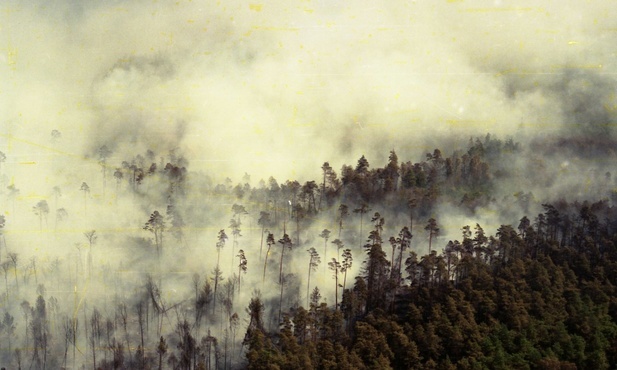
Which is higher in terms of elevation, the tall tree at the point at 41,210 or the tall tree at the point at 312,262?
the tall tree at the point at 41,210

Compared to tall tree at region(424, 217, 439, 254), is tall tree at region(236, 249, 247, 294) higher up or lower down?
lower down

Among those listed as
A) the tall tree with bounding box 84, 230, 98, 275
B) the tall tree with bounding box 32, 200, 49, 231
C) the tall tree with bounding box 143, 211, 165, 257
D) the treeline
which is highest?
the tall tree with bounding box 32, 200, 49, 231

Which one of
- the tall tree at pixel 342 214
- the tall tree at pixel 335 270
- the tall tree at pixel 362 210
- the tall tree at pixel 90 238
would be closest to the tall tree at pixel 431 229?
the tall tree at pixel 362 210

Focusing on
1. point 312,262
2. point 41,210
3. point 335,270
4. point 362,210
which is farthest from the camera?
point 41,210

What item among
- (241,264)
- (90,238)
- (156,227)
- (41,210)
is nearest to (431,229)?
(241,264)

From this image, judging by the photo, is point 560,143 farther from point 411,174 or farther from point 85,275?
point 85,275

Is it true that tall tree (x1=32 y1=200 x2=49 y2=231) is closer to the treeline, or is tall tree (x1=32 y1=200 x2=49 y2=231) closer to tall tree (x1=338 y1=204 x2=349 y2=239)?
the treeline

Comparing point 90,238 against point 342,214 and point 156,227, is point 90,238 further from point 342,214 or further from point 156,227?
point 342,214

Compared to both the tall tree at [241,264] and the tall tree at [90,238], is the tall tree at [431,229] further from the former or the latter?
the tall tree at [90,238]

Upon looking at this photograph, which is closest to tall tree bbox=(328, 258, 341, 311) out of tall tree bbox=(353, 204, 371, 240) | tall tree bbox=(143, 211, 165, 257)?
tall tree bbox=(353, 204, 371, 240)
